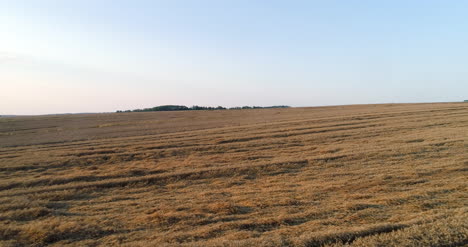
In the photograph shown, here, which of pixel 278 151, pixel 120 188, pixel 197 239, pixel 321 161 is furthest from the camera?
pixel 278 151

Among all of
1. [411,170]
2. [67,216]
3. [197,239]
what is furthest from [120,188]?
[411,170]

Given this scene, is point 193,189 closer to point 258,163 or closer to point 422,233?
point 258,163

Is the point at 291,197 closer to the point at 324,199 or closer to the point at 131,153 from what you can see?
the point at 324,199

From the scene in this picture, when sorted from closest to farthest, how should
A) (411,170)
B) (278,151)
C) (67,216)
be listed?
(67,216), (411,170), (278,151)

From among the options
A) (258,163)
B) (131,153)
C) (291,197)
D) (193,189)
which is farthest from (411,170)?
(131,153)

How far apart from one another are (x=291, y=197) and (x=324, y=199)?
37.7 inches

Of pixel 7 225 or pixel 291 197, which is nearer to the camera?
pixel 7 225

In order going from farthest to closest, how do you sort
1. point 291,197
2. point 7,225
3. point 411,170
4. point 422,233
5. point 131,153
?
point 131,153 < point 411,170 < point 291,197 < point 7,225 < point 422,233

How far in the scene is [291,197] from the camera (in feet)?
26.3

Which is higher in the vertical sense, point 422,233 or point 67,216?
point 422,233

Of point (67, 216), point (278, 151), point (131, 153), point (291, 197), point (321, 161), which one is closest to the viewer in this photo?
point (67, 216)

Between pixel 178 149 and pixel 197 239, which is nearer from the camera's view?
pixel 197 239

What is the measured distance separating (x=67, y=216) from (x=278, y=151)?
11.2 m

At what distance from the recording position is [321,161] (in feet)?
40.9
